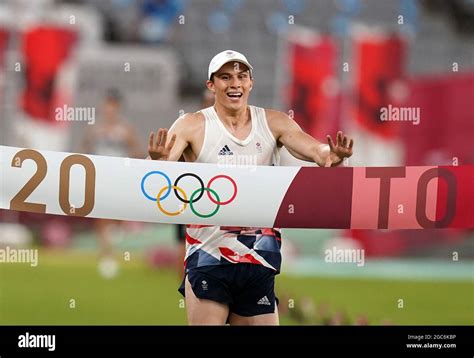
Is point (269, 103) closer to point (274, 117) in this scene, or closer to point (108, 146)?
point (108, 146)

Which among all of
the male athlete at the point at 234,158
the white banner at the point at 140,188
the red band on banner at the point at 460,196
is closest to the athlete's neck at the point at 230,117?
the male athlete at the point at 234,158

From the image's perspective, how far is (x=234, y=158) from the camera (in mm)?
4605

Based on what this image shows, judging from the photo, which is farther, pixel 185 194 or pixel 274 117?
pixel 185 194

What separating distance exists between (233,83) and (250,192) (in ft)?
1.99

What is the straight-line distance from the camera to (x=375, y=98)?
38.1ft

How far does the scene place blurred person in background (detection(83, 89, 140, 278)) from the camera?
9.37 m

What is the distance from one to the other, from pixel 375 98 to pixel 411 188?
6.89 m

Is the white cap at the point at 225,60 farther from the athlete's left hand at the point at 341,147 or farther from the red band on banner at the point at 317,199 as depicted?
the red band on banner at the point at 317,199

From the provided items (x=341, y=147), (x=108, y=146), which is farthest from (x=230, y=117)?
(x=108, y=146)

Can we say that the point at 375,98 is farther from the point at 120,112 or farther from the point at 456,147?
the point at 120,112

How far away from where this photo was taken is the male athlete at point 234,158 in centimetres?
448

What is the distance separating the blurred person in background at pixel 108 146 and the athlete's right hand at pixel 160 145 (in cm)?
475

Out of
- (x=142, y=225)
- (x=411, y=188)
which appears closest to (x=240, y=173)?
(x=411, y=188)

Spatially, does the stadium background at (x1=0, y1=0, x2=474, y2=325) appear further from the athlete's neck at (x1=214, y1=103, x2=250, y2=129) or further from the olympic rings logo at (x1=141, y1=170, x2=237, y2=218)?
the athlete's neck at (x1=214, y1=103, x2=250, y2=129)
